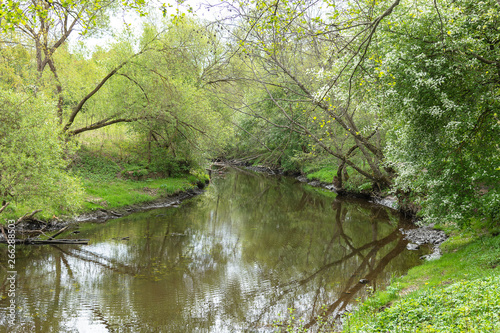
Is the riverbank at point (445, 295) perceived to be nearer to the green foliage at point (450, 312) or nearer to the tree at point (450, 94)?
the green foliage at point (450, 312)

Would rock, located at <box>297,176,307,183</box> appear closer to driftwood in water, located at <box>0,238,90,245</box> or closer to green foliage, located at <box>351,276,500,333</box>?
driftwood in water, located at <box>0,238,90,245</box>

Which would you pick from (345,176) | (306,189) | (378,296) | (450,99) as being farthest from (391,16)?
(306,189)

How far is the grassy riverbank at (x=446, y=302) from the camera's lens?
5.07 metres

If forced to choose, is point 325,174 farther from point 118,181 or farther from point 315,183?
point 118,181

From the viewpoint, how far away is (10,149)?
1165 cm

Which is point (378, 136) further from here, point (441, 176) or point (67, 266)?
point (67, 266)

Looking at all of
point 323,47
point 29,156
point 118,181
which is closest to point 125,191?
point 118,181

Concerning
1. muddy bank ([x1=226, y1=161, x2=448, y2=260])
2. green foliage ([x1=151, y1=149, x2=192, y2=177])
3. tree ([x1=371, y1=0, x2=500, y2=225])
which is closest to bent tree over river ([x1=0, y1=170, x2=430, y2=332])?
muddy bank ([x1=226, y1=161, x2=448, y2=260])

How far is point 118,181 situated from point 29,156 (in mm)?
10537

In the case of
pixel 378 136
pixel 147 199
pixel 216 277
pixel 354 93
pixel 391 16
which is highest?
pixel 391 16

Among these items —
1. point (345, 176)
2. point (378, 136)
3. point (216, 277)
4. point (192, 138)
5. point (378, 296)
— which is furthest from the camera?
point (345, 176)

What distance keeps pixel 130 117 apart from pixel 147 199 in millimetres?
5417

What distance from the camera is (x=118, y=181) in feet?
74.0

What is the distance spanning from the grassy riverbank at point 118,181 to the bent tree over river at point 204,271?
1.90 meters
